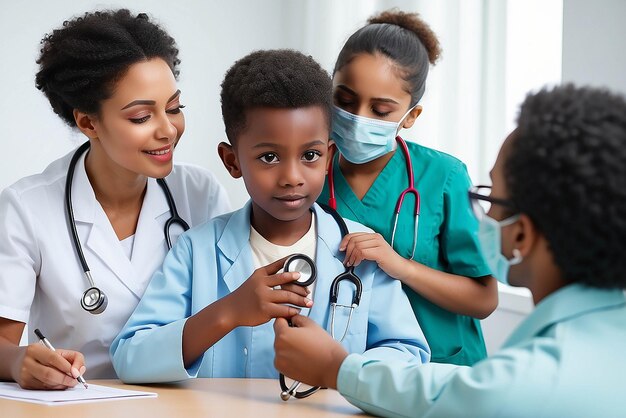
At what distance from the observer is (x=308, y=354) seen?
1275 mm

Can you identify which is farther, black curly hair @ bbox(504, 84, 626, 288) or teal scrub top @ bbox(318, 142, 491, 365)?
teal scrub top @ bbox(318, 142, 491, 365)

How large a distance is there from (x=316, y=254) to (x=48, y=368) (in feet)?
1.77

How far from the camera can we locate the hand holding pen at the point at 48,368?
4.70 feet

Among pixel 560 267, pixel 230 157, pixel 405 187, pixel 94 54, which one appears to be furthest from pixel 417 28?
pixel 560 267

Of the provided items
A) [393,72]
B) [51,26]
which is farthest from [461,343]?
[51,26]

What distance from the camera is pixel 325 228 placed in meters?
1.70

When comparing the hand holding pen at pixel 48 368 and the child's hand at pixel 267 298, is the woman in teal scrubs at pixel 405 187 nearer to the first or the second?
the child's hand at pixel 267 298

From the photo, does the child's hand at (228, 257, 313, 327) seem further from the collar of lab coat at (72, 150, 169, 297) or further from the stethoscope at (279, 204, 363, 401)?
the collar of lab coat at (72, 150, 169, 297)

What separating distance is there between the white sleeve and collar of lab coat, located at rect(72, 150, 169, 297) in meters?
0.11

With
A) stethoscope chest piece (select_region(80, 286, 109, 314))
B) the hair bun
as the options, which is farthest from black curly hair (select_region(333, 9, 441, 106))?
stethoscope chest piece (select_region(80, 286, 109, 314))

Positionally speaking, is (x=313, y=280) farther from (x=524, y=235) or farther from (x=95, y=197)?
(x=95, y=197)

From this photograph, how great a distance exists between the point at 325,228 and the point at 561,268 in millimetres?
712

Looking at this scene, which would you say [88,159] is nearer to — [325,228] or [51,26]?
[325,228]

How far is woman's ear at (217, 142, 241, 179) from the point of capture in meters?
→ 1.71
